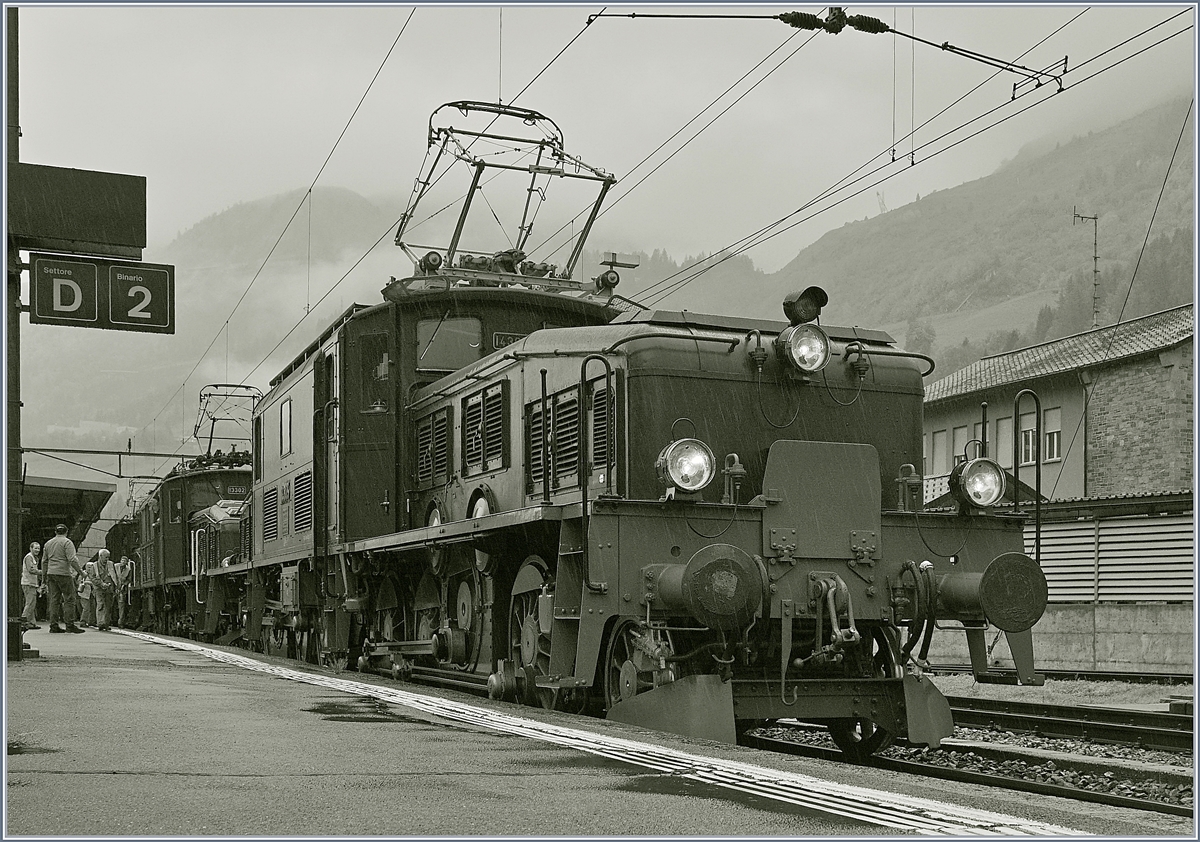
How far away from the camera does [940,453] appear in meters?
39.0

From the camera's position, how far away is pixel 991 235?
134 metres

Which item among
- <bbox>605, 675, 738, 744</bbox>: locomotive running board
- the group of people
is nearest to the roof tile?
the group of people

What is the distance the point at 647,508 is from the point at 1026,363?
32.8m

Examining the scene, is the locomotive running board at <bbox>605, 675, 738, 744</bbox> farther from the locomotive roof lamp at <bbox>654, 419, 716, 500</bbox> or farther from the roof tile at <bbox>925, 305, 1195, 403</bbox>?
the roof tile at <bbox>925, 305, 1195, 403</bbox>

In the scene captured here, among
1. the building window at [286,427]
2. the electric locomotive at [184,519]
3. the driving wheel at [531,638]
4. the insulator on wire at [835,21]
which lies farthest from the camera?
the electric locomotive at [184,519]

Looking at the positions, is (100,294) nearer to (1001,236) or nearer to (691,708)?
(691,708)

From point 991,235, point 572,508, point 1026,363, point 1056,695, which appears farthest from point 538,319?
point 991,235

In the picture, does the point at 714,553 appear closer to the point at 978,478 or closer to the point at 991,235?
the point at 978,478

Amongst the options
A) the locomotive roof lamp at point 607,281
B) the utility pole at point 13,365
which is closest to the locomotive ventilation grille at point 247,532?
the utility pole at point 13,365

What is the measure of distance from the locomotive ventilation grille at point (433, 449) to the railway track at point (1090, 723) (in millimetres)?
4909

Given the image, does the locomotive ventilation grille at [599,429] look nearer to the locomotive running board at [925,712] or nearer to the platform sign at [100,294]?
the locomotive running board at [925,712]

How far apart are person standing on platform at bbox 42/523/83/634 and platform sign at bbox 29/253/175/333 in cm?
849

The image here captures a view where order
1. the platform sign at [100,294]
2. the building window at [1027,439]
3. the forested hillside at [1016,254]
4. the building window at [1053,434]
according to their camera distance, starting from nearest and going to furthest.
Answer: the platform sign at [100,294], the building window at [1053,434], the building window at [1027,439], the forested hillside at [1016,254]

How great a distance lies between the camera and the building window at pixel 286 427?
14570 mm
